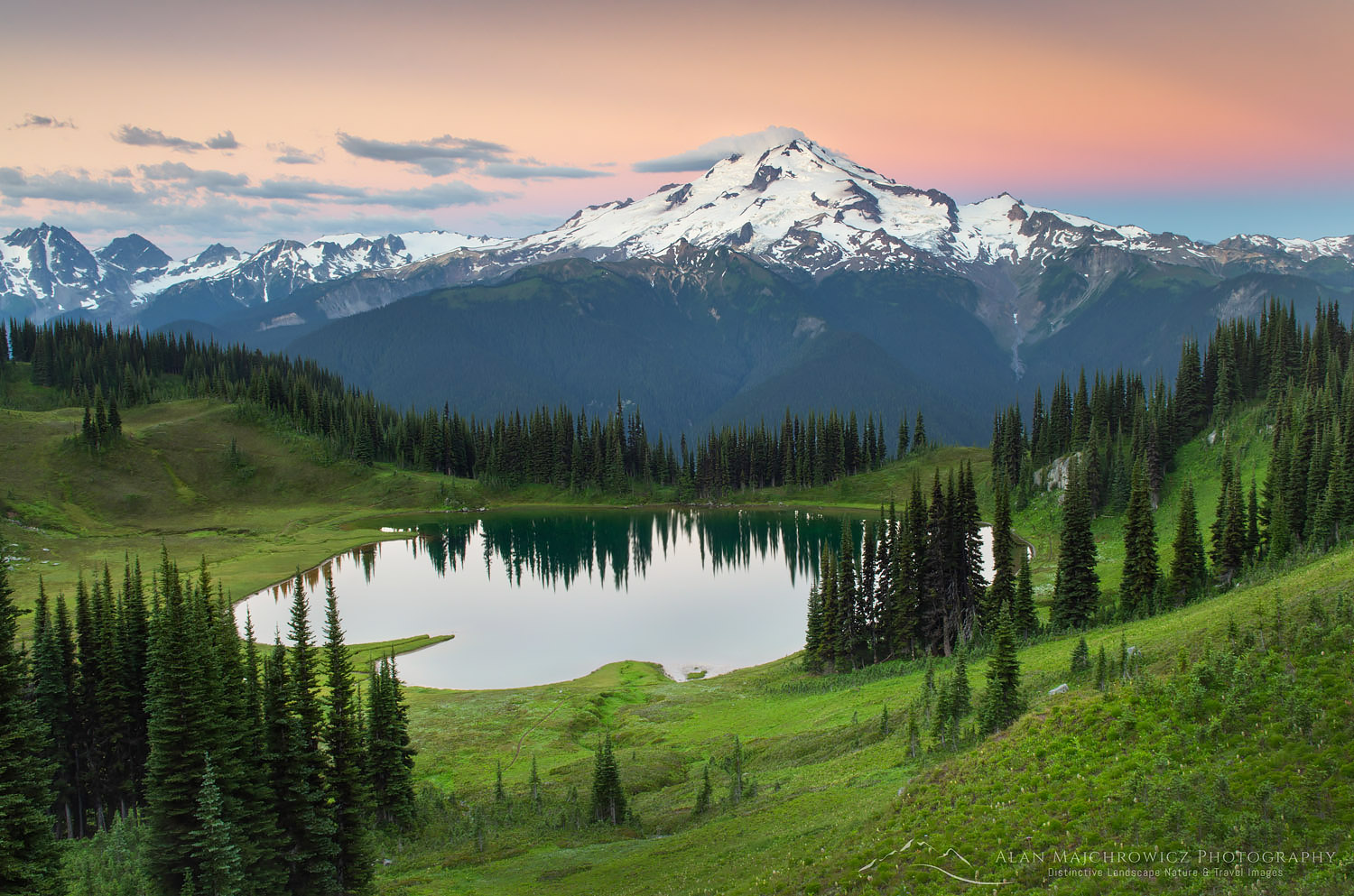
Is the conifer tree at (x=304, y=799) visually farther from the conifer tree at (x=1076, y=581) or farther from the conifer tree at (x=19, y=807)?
the conifer tree at (x=1076, y=581)

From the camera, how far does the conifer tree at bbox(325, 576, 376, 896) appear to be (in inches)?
1275

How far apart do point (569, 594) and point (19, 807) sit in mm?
91603

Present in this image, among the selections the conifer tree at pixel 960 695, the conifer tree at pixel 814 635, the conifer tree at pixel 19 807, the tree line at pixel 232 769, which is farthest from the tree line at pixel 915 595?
the conifer tree at pixel 19 807

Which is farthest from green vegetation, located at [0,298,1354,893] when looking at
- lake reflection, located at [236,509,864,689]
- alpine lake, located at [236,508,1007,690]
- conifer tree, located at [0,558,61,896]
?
alpine lake, located at [236,508,1007,690]

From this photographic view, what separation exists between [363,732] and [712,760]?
62.3ft

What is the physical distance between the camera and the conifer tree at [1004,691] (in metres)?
31.5

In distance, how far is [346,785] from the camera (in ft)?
109

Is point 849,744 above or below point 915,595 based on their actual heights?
above

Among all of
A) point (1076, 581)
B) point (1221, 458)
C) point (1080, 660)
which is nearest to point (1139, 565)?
point (1076, 581)

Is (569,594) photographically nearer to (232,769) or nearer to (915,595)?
(915,595)

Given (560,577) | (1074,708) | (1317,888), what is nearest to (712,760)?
(1074,708)

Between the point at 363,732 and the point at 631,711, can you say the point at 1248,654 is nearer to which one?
the point at 363,732

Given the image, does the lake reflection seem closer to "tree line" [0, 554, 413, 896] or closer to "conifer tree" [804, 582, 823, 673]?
"conifer tree" [804, 582, 823, 673]

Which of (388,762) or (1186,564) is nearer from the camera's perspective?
(388,762)
